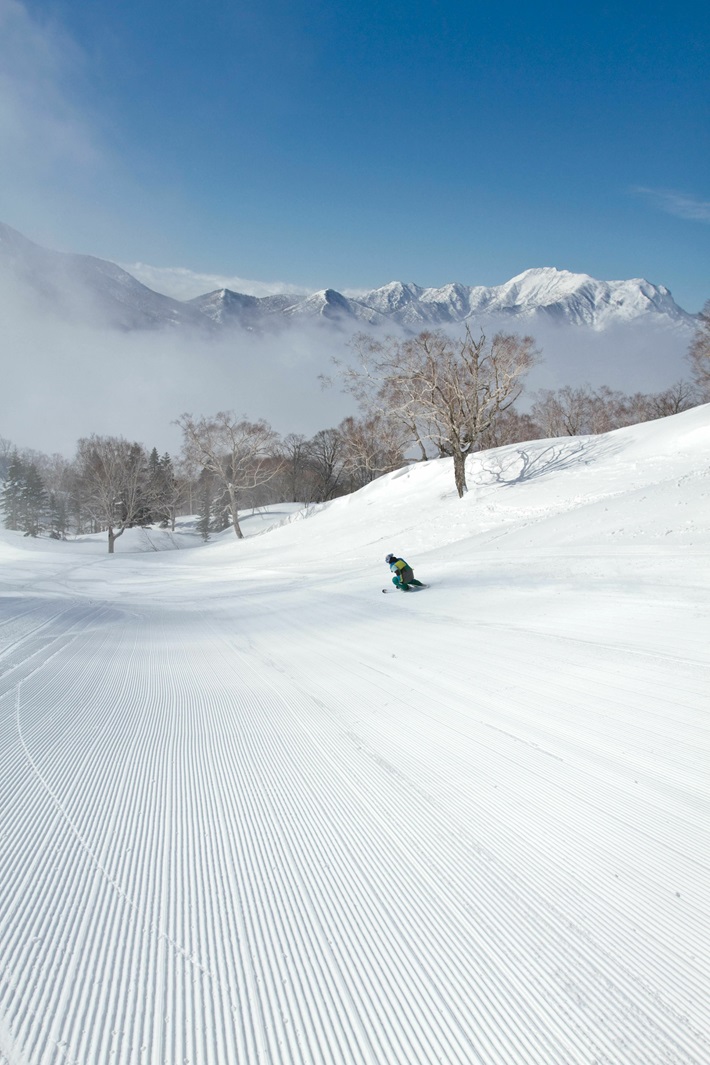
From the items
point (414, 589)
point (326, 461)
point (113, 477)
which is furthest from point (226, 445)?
point (414, 589)

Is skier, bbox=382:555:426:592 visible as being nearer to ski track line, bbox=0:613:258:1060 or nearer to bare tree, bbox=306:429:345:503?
ski track line, bbox=0:613:258:1060

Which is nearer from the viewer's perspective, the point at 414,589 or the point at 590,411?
the point at 414,589

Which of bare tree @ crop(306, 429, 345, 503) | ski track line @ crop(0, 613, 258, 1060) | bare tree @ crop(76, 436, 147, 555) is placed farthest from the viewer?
bare tree @ crop(306, 429, 345, 503)

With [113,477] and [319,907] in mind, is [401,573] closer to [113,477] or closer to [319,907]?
[319,907]

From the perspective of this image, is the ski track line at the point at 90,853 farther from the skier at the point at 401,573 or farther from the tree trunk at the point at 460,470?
the tree trunk at the point at 460,470

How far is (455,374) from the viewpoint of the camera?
911 inches

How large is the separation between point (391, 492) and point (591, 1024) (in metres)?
31.3

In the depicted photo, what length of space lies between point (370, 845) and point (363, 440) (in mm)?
46787

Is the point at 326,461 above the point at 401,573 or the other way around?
above

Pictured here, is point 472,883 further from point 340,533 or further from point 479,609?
point 340,533

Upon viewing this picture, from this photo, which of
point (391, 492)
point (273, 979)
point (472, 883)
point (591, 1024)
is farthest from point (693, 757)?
point (391, 492)

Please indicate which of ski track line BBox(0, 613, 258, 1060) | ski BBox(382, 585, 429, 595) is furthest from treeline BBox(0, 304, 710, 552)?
ski track line BBox(0, 613, 258, 1060)

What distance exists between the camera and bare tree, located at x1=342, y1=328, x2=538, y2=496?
74.0ft

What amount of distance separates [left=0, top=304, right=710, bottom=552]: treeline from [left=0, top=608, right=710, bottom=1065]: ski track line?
20596mm
